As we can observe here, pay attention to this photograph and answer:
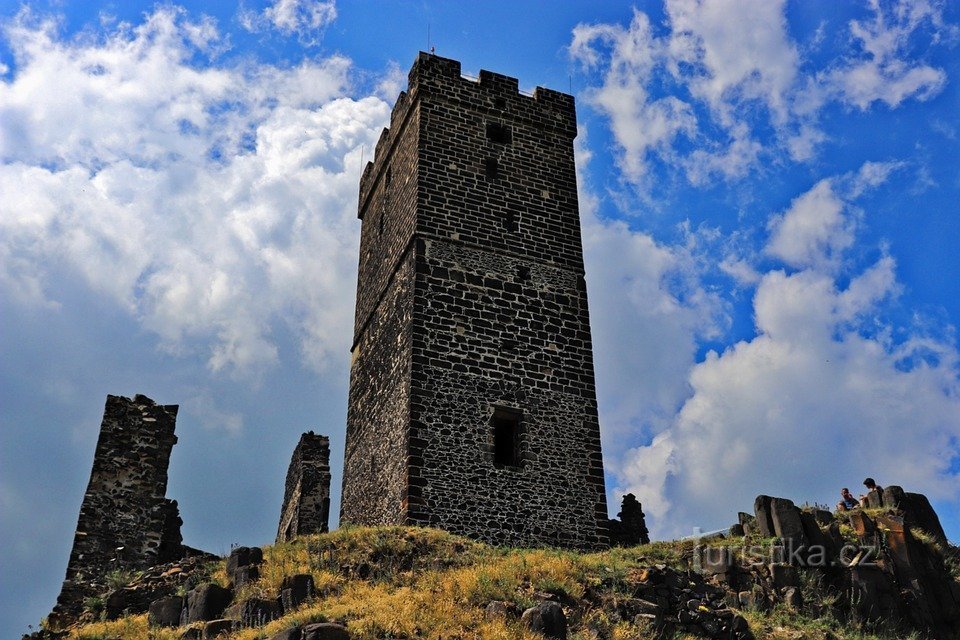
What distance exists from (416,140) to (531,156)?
112 inches

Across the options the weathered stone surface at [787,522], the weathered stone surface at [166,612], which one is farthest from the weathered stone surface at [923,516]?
the weathered stone surface at [166,612]

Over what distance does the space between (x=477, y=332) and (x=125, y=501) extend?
7514mm

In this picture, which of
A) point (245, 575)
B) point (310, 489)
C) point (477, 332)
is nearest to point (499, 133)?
point (477, 332)

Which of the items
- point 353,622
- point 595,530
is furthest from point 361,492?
point 353,622

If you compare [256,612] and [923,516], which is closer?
[256,612]

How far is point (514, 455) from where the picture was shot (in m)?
19.4

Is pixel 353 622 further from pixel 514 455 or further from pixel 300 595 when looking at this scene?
pixel 514 455

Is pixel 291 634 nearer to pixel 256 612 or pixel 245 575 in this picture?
pixel 256 612

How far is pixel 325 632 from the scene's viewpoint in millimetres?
11820

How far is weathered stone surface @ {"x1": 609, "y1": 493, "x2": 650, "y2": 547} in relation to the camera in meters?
22.2

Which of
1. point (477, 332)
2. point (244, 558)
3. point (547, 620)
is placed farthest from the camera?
point (477, 332)

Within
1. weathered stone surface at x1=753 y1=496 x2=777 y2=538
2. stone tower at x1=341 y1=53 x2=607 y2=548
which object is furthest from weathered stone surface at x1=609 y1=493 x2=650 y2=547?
weathered stone surface at x1=753 y1=496 x2=777 y2=538

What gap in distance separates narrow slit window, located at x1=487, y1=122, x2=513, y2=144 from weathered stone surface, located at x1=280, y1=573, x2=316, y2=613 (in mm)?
12206

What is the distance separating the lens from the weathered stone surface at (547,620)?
1253 centimetres
